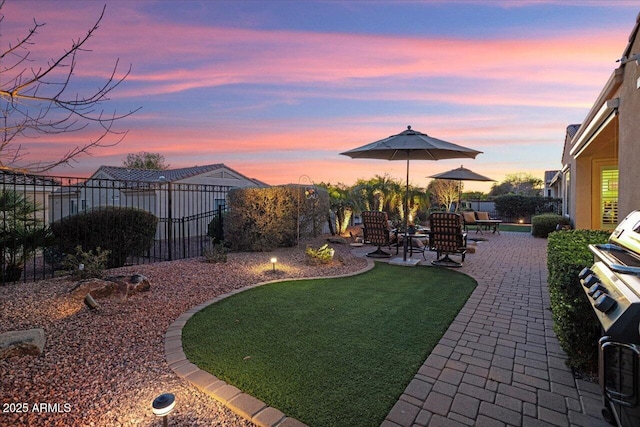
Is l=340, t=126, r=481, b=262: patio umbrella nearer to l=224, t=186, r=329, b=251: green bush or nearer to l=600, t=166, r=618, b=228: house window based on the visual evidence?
l=224, t=186, r=329, b=251: green bush

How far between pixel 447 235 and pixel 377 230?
1.86 meters

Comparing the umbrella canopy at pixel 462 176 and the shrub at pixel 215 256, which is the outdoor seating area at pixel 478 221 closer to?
the umbrella canopy at pixel 462 176

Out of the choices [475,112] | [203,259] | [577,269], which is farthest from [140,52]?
[475,112]

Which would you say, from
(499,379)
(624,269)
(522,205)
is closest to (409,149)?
(499,379)

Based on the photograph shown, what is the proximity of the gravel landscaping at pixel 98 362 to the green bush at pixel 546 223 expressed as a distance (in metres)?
13.4

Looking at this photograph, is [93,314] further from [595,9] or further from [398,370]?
[595,9]

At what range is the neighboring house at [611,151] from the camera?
390cm

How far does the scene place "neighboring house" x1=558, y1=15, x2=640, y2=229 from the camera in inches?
153

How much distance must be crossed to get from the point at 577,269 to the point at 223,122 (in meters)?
12.0

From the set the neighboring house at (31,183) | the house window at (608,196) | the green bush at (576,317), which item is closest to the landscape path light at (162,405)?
the neighboring house at (31,183)

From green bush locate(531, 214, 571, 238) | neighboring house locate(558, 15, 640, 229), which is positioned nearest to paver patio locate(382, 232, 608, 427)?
neighboring house locate(558, 15, 640, 229)

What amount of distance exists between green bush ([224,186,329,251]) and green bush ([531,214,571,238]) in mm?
11006

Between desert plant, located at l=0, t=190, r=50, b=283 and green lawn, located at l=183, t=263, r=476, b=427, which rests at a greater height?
desert plant, located at l=0, t=190, r=50, b=283

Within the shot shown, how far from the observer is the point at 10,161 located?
7.04 ft
